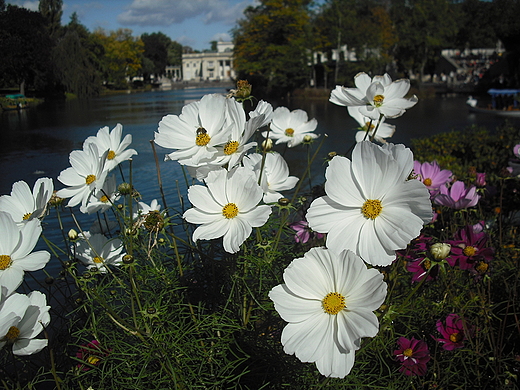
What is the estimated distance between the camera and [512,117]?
1817cm

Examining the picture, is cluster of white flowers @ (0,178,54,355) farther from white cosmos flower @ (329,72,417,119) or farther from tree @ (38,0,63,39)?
tree @ (38,0,63,39)

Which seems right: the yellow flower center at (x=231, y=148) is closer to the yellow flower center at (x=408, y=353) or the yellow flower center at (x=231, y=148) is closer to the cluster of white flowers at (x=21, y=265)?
the cluster of white flowers at (x=21, y=265)

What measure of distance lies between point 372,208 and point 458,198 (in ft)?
3.73

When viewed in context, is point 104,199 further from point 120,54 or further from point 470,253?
point 120,54

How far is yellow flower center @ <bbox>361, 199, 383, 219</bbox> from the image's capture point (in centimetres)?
99

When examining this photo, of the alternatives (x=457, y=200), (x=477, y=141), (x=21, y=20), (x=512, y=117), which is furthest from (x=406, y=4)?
(x=457, y=200)

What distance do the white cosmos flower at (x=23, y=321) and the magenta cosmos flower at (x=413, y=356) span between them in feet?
3.26

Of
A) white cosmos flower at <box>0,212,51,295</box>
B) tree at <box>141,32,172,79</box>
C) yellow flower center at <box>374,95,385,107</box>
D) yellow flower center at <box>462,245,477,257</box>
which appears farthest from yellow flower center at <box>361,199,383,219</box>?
tree at <box>141,32,172,79</box>

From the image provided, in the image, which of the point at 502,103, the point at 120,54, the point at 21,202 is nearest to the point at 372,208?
the point at 21,202

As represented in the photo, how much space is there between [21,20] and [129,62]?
41758 mm

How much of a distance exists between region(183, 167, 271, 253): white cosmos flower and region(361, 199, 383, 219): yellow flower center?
0.77 ft

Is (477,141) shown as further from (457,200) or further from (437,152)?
(457,200)

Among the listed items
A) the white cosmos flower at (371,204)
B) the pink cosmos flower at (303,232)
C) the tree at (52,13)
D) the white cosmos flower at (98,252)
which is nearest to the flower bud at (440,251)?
the white cosmos flower at (371,204)

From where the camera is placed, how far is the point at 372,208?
100 cm
